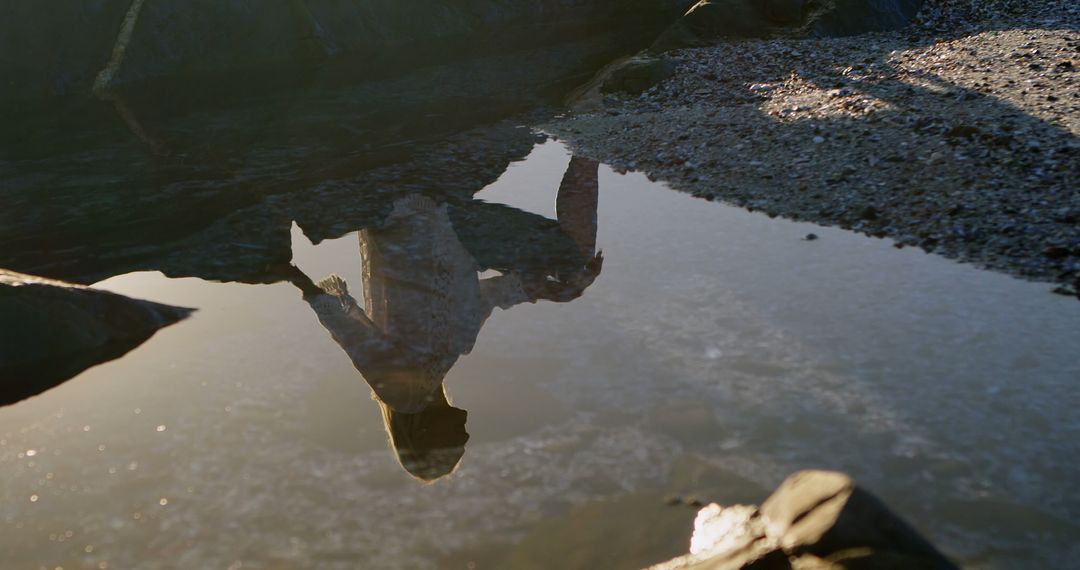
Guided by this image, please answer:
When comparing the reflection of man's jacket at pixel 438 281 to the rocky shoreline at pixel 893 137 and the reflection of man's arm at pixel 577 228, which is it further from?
the rocky shoreline at pixel 893 137

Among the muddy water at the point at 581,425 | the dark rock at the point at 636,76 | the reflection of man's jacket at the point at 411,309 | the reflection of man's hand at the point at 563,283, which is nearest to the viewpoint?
the muddy water at the point at 581,425

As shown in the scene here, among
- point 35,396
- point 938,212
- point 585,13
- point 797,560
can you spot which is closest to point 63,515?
point 35,396

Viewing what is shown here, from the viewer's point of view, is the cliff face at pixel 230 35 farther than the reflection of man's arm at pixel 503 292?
Yes

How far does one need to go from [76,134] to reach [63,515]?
28.6ft

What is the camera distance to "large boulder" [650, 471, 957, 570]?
9.18ft

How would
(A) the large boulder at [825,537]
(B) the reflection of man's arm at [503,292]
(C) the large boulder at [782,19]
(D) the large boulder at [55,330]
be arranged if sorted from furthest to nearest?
(C) the large boulder at [782,19], (B) the reflection of man's arm at [503,292], (D) the large boulder at [55,330], (A) the large boulder at [825,537]

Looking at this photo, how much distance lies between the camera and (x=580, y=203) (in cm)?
735

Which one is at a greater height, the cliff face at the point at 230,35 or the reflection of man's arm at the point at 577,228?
the cliff face at the point at 230,35

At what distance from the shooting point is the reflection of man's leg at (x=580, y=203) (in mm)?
6660

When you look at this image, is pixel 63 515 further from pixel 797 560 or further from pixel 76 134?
pixel 76 134

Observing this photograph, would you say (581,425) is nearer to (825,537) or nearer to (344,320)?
(825,537)

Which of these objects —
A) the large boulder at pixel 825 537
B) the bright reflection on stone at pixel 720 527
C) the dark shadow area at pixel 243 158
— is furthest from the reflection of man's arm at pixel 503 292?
the large boulder at pixel 825 537

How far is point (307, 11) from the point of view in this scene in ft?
53.1

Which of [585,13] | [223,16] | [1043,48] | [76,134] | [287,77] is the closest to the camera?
[1043,48]
